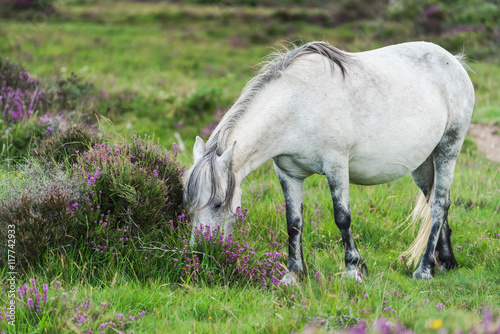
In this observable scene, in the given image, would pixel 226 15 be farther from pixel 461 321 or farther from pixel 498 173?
pixel 461 321

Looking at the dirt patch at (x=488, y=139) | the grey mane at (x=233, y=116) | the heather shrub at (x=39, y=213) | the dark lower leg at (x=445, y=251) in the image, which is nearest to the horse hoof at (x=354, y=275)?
the grey mane at (x=233, y=116)

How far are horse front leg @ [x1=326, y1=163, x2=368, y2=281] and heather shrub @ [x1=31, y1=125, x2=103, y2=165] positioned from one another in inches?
112

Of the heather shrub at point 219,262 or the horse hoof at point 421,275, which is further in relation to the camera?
the horse hoof at point 421,275

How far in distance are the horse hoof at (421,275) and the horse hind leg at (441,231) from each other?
1.05ft

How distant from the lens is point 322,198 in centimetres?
639

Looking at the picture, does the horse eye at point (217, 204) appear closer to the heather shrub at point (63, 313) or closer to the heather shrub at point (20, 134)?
the heather shrub at point (63, 313)

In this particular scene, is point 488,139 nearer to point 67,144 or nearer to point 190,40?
point 67,144

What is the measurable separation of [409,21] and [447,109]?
19.6 m

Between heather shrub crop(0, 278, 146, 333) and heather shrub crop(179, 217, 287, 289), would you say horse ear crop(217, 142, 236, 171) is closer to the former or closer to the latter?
heather shrub crop(179, 217, 287, 289)

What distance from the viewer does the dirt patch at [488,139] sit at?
9180 millimetres

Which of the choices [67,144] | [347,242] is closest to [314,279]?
[347,242]

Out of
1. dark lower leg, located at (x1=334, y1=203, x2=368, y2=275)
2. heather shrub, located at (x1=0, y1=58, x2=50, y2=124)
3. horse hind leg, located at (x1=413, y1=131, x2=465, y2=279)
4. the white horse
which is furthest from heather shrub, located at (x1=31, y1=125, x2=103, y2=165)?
horse hind leg, located at (x1=413, y1=131, x2=465, y2=279)

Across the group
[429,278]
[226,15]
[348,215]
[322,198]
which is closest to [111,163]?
[348,215]

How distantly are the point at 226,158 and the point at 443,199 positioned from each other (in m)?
2.84
